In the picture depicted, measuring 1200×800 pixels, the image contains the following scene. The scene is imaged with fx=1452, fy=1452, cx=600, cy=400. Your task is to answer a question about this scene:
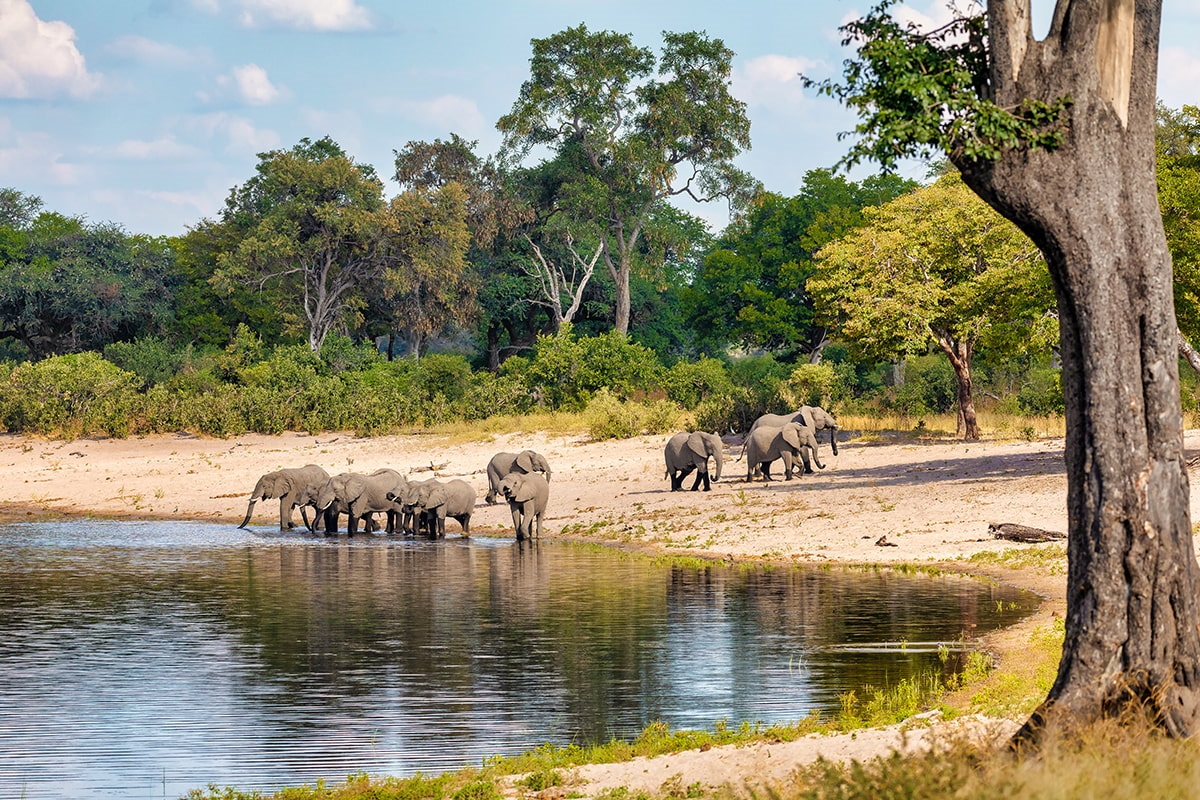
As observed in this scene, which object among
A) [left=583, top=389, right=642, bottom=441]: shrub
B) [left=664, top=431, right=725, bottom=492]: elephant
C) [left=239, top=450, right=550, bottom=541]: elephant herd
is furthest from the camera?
[left=583, top=389, right=642, bottom=441]: shrub

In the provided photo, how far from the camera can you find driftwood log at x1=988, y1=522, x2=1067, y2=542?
76.2ft

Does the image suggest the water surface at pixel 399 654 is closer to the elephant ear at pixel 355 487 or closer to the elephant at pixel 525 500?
the elephant at pixel 525 500

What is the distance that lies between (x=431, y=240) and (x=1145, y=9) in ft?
176

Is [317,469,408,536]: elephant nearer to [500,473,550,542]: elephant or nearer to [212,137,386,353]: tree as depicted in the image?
[500,473,550,542]: elephant

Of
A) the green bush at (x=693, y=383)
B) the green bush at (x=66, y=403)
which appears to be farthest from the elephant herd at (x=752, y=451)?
the green bush at (x=66, y=403)

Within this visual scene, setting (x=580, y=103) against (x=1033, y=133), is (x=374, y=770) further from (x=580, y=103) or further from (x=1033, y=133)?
(x=580, y=103)

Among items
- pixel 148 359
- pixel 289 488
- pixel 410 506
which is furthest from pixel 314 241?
pixel 410 506

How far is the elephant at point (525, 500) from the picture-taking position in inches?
1101

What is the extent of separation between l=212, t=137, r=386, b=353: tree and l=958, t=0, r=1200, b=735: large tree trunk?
5048 centimetres

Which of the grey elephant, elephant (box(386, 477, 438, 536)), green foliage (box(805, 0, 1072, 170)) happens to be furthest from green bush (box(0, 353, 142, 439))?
green foliage (box(805, 0, 1072, 170))

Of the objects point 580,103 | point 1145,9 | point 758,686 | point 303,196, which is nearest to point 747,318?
point 580,103

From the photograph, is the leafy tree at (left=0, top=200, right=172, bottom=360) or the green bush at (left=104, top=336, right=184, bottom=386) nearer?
the green bush at (left=104, top=336, right=184, bottom=386)

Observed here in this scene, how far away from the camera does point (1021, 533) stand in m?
23.5

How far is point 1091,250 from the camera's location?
9.59 meters
